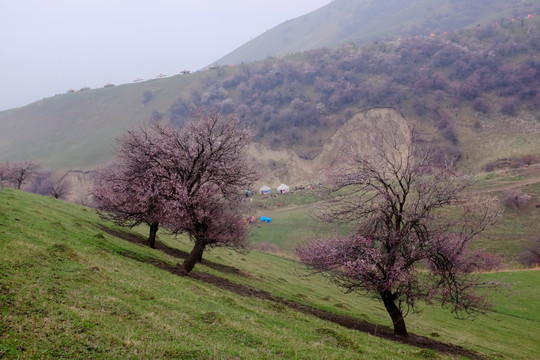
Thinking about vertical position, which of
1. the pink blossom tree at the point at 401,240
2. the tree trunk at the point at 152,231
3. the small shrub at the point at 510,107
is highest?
the small shrub at the point at 510,107

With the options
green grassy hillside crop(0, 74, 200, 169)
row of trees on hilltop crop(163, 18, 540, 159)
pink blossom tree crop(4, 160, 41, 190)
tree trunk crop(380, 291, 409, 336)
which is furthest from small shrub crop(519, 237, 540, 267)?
green grassy hillside crop(0, 74, 200, 169)

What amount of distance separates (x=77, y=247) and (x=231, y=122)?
1156cm

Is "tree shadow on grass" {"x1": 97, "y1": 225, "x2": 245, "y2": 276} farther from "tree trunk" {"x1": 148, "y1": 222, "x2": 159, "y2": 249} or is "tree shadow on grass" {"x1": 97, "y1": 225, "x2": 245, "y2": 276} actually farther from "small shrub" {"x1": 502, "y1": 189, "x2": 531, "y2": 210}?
"small shrub" {"x1": 502, "y1": 189, "x2": 531, "y2": 210}

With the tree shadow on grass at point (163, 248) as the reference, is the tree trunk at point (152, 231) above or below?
above

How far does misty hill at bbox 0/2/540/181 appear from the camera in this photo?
106750 millimetres

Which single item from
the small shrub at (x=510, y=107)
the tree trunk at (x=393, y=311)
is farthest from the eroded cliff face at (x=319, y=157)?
the tree trunk at (x=393, y=311)

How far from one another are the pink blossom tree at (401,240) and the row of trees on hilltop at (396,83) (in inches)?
3857

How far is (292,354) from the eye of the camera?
34.8ft

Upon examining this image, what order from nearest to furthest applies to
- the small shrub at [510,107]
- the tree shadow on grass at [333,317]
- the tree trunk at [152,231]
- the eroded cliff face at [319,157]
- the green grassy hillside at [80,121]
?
1. the tree shadow on grass at [333,317]
2. the tree trunk at [152,231]
3. the small shrub at [510,107]
4. the eroded cliff face at [319,157]
5. the green grassy hillside at [80,121]

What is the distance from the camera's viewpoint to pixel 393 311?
18.9 meters

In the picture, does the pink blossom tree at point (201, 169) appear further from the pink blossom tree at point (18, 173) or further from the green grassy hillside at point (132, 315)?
the pink blossom tree at point (18, 173)

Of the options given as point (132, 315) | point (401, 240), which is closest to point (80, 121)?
point (401, 240)

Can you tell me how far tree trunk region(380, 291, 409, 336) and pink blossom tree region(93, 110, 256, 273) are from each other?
10.4 m

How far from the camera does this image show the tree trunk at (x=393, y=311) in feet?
60.6
